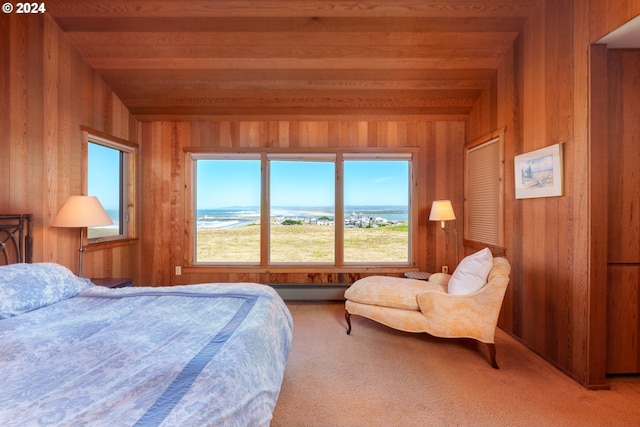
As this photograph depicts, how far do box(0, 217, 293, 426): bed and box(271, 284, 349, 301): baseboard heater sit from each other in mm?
1766

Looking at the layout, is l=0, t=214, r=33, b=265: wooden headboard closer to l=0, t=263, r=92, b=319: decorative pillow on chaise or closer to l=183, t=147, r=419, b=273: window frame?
l=0, t=263, r=92, b=319: decorative pillow on chaise

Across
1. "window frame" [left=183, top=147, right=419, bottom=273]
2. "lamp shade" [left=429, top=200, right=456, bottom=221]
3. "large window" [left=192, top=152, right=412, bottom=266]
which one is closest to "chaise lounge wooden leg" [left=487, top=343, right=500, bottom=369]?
"lamp shade" [left=429, top=200, right=456, bottom=221]

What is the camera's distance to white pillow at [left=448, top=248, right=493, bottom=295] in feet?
7.64

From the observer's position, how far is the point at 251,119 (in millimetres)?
3705

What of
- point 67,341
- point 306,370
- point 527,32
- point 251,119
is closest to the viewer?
point 67,341

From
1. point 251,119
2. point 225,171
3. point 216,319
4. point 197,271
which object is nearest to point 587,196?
point 216,319

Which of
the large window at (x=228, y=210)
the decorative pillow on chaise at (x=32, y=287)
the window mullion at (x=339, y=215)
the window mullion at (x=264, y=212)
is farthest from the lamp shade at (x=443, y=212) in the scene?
the decorative pillow on chaise at (x=32, y=287)

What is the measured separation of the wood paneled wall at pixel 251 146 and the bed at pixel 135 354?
193cm

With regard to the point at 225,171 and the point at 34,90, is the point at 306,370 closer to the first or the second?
the point at 225,171

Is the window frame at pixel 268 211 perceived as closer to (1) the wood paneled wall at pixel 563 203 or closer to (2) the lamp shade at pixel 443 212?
(2) the lamp shade at pixel 443 212

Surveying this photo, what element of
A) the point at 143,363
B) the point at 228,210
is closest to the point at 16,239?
the point at 228,210

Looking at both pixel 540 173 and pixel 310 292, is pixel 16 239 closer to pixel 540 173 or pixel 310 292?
pixel 310 292

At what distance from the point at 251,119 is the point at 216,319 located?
295cm

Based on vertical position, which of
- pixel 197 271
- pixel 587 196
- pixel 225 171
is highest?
pixel 225 171
